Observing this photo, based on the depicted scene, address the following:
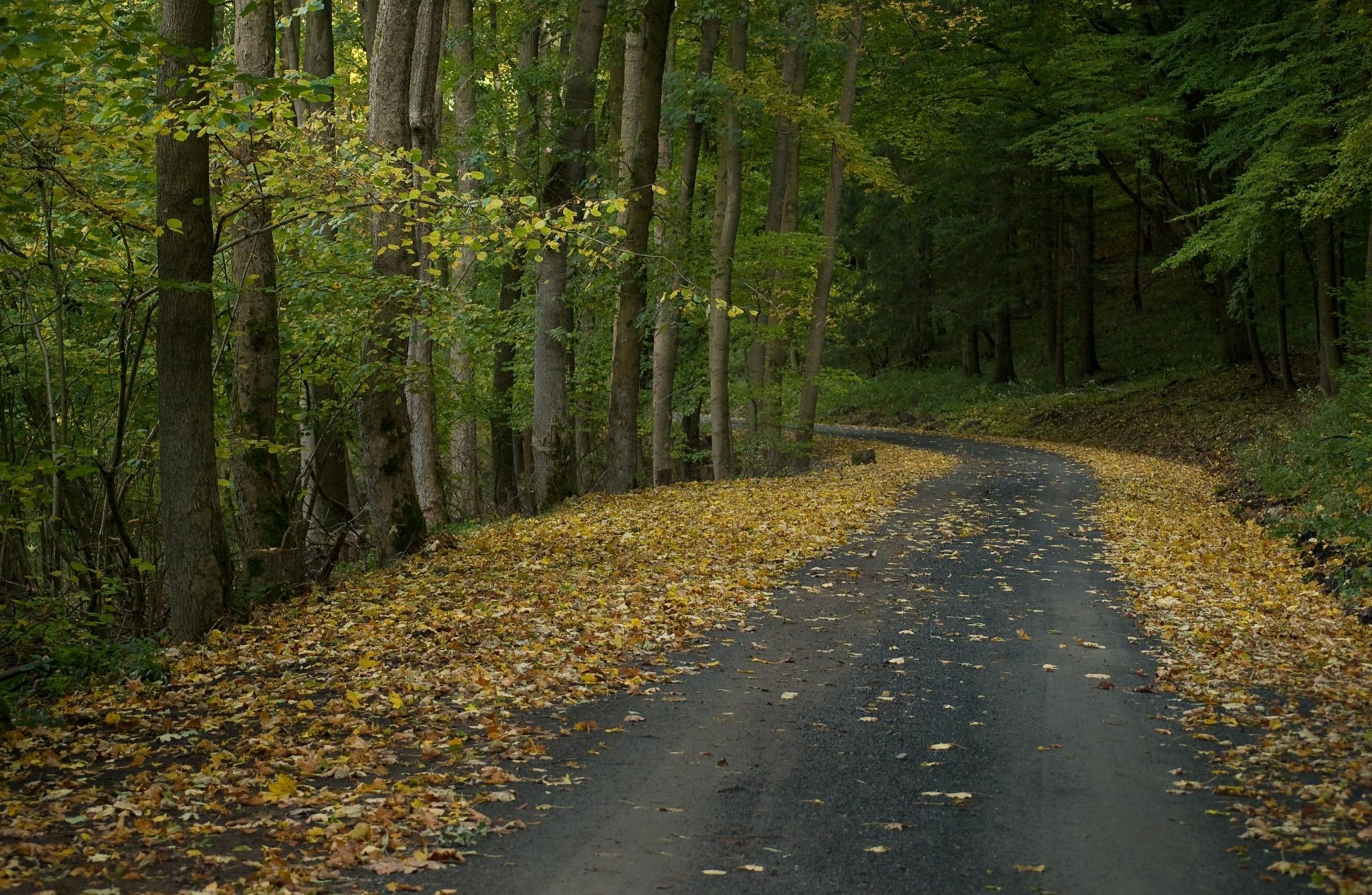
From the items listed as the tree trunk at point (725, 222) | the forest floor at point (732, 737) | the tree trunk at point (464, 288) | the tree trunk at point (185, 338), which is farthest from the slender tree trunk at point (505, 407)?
the tree trunk at point (185, 338)

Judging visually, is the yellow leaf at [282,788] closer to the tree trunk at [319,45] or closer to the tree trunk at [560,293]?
the tree trunk at [319,45]

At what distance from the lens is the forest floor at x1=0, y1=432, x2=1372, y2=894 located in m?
4.35

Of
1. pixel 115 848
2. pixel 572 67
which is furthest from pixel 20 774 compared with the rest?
pixel 572 67

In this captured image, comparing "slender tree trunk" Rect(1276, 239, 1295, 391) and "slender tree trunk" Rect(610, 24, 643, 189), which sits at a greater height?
"slender tree trunk" Rect(610, 24, 643, 189)

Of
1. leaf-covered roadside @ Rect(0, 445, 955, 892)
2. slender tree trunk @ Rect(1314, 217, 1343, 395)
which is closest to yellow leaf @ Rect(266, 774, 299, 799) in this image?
leaf-covered roadside @ Rect(0, 445, 955, 892)

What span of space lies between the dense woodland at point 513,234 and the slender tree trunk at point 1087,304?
0.56ft

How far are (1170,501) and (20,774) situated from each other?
14.6 m

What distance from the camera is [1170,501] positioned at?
52.0 feet

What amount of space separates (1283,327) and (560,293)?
16.8m

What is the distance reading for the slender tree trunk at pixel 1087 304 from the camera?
32875 mm

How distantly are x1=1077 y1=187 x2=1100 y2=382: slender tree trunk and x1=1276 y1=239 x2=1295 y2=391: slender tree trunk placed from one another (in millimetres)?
8616

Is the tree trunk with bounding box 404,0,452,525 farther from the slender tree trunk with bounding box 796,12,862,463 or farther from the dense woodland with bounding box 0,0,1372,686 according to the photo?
the slender tree trunk with bounding box 796,12,862,463

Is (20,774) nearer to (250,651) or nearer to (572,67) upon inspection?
(250,651)

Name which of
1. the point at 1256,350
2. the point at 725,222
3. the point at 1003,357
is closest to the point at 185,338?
the point at 725,222
